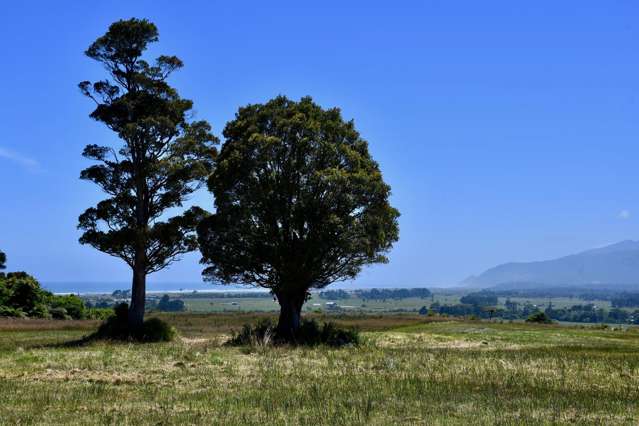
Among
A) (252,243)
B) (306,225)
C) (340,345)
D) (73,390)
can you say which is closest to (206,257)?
(252,243)

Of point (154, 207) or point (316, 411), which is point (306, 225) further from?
point (316, 411)

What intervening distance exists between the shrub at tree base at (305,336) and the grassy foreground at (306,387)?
138 inches

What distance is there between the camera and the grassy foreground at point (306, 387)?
50.8 ft

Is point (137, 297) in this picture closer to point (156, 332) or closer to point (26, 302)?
point (156, 332)

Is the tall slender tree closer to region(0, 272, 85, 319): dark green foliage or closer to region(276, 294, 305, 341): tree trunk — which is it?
region(276, 294, 305, 341): tree trunk

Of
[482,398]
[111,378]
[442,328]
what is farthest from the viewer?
[442,328]

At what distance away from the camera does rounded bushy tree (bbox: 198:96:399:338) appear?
131 feet

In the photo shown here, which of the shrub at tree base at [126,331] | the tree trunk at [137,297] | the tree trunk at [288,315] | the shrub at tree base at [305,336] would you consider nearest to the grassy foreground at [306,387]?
the shrub at tree base at [305,336]

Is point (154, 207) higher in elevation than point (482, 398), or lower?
higher

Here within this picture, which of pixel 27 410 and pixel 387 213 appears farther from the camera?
pixel 387 213

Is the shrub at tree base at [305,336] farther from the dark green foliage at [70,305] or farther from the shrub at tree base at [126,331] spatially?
the dark green foliage at [70,305]

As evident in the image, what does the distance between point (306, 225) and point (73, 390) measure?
23.0m

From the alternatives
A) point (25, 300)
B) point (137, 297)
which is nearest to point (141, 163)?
point (137, 297)

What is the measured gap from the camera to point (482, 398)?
17.8 metres
